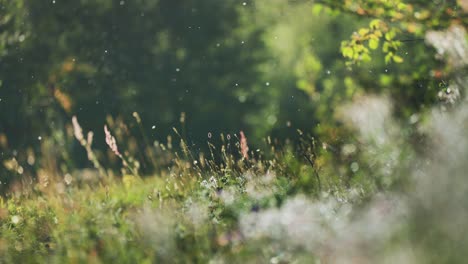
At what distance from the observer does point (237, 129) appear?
11789mm

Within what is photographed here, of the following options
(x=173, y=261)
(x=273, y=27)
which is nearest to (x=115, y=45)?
(x=273, y=27)

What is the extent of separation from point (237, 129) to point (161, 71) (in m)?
1.76

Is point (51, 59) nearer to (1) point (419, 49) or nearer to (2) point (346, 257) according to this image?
(1) point (419, 49)

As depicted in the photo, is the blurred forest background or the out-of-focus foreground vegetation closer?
the out-of-focus foreground vegetation

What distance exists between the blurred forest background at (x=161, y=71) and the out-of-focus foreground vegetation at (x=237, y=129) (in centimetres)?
3

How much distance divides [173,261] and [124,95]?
28.8 feet

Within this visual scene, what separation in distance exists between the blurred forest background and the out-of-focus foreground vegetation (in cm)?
3

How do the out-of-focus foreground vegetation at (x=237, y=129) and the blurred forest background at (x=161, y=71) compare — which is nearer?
the out-of-focus foreground vegetation at (x=237, y=129)

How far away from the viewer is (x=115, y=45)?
11.5 m

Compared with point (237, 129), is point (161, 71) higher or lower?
Result: higher

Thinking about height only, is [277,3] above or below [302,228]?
below

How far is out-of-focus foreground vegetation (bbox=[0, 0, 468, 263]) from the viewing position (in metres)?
2.46

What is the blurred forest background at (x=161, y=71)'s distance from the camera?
1075 cm

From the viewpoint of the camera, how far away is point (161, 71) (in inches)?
464
